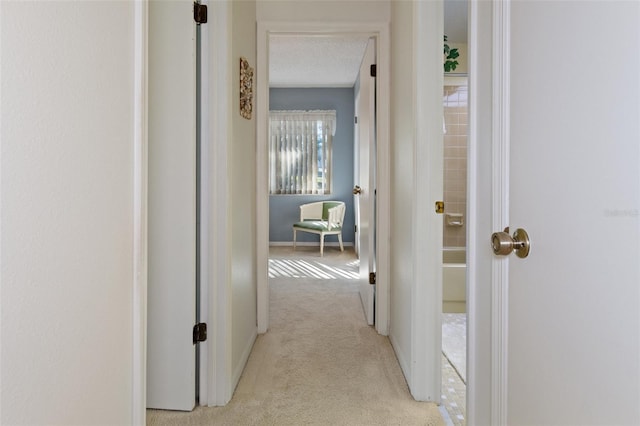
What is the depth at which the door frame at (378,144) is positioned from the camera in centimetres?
291

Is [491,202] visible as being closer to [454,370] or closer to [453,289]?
[454,370]

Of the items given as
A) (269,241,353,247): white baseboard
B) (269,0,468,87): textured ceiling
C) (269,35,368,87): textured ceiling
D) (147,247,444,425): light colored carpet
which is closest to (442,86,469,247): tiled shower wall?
(269,0,468,87): textured ceiling

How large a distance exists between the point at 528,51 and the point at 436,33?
1.15 m

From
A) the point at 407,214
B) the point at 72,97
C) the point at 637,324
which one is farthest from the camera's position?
the point at 407,214

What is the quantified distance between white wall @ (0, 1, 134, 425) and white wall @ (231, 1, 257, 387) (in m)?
0.95

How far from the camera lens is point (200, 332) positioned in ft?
6.30

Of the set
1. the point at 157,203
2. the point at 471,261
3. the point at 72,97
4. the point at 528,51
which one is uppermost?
the point at 528,51

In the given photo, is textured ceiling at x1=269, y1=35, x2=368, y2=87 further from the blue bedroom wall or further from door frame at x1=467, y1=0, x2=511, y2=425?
door frame at x1=467, y1=0, x2=511, y2=425

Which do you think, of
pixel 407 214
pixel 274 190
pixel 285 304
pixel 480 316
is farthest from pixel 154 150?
pixel 274 190

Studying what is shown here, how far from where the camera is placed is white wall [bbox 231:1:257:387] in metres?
2.12

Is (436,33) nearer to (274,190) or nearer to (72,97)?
(72,97)

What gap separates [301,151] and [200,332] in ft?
18.1

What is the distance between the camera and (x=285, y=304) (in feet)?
12.2

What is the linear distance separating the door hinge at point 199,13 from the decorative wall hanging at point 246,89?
432 mm
